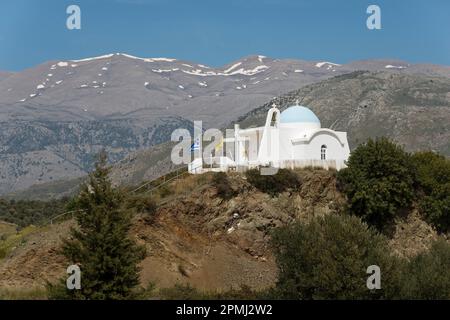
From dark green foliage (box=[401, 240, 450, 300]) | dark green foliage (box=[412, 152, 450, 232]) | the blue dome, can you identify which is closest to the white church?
the blue dome

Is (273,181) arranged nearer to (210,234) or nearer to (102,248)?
(210,234)

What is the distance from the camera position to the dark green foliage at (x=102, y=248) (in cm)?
3231

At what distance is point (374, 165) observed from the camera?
53.4 metres

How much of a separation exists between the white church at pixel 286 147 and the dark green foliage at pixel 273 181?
5.70 ft

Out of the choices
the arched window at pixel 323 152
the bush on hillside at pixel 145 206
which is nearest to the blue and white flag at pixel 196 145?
the bush on hillside at pixel 145 206

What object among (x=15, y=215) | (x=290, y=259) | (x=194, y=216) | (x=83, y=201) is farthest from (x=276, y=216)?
(x=15, y=215)

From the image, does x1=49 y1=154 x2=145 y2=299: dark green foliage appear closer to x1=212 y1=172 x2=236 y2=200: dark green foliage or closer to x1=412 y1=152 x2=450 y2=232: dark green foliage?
x1=212 y1=172 x2=236 y2=200: dark green foliage

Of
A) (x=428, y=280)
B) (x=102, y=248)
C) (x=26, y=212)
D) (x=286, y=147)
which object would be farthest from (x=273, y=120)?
(x=26, y=212)

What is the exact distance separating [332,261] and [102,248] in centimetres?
1300

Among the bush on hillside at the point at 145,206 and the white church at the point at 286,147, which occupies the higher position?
the white church at the point at 286,147

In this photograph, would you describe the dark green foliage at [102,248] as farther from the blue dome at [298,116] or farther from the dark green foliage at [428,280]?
the blue dome at [298,116]

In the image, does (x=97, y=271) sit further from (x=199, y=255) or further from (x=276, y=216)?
(x=276, y=216)

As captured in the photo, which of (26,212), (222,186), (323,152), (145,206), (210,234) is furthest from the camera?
(26,212)

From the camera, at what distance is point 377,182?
52906mm
